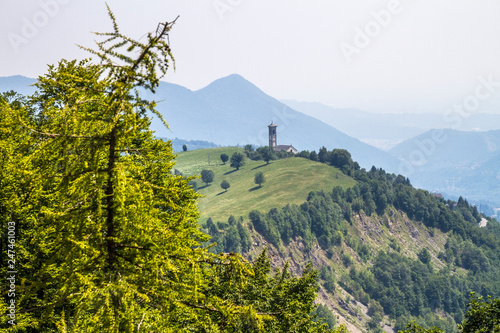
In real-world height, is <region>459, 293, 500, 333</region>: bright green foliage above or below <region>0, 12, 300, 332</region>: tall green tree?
below

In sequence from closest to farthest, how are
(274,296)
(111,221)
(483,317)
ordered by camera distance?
(111,221) → (483,317) → (274,296)

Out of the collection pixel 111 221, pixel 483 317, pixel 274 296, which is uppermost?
pixel 111 221

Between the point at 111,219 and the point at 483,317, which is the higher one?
the point at 111,219

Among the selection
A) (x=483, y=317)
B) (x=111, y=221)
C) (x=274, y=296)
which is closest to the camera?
(x=111, y=221)

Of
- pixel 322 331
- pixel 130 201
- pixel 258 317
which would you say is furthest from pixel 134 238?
pixel 322 331

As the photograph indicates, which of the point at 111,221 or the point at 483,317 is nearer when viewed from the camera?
the point at 111,221

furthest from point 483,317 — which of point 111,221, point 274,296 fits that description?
point 111,221

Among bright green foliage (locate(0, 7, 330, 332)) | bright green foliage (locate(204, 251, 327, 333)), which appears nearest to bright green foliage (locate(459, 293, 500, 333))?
bright green foliage (locate(204, 251, 327, 333))

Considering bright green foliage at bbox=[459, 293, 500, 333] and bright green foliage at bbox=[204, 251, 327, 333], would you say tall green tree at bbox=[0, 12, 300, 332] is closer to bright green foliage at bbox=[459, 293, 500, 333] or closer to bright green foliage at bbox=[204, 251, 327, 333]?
bright green foliage at bbox=[204, 251, 327, 333]

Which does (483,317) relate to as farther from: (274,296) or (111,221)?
(111,221)

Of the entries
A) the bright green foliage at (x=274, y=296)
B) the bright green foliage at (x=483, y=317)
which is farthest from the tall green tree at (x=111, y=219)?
the bright green foliage at (x=483, y=317)

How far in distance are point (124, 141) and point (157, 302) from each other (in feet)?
12.8

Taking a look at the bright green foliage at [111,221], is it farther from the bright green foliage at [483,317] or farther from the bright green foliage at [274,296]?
the bright green foliage at [483,317]

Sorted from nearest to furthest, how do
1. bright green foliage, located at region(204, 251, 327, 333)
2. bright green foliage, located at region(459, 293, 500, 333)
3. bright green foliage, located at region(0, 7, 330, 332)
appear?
bright green foliage, located at region(0, 7, 330, 332) → bright green foliage, located at region(204, 251, 327, 333) → bright green foliage, located at region(459, 293, 500, 333)
